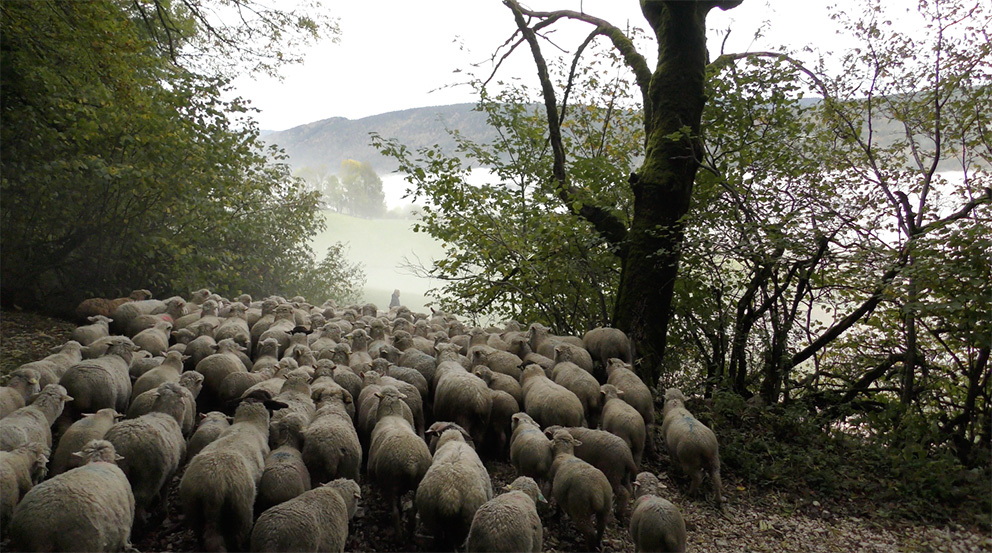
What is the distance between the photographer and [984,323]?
4.60m

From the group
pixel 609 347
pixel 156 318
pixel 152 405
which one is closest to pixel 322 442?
pixel 152 405

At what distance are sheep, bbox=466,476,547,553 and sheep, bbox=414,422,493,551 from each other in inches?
4.6

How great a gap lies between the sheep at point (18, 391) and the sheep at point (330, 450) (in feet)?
8.36

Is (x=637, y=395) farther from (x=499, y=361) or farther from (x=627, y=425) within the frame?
(x=499, y=361)

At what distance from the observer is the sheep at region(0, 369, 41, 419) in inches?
169

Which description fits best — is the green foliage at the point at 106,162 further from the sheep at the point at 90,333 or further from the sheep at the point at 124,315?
the sheep at the point at 90,333

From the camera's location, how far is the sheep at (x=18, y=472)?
9.91 ft

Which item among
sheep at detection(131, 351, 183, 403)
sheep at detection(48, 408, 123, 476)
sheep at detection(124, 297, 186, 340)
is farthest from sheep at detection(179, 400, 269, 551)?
sheep at detection(124, 297, 186, 340)

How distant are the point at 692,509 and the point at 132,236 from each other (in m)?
11.1

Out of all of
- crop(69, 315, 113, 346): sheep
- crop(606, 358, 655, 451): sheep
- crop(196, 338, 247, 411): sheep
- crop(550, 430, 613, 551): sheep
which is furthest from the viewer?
crop(69, 315, 113, 346): sheep

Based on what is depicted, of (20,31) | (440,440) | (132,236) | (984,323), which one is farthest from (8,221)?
(984,323)

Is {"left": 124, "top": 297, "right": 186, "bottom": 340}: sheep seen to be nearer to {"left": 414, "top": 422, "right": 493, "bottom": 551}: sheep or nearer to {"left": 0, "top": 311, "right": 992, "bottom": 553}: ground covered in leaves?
{"left": 0, "top": 311, "right": 992, "bottom": 553}: ground covered in leaves

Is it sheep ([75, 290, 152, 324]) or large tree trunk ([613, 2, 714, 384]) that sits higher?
large tree trunk ([613, 2, 714, 384])

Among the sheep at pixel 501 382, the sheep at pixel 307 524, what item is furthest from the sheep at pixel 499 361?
the sheep at pixel 307 524
